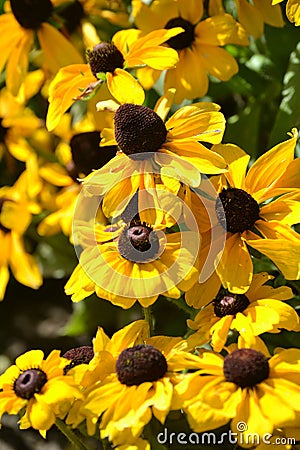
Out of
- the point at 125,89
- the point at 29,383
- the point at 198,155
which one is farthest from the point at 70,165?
the point at 29,383

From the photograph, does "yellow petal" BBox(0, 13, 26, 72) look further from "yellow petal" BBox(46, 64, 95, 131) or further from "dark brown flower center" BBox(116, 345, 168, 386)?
"dark brown flower center" BBox(116, 345, 168, 386)

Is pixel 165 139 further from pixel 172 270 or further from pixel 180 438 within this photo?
pixel 180 438

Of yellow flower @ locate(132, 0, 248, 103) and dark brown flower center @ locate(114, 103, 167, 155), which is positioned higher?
dark brown flower center @ locate(114, 103, 167, 155)

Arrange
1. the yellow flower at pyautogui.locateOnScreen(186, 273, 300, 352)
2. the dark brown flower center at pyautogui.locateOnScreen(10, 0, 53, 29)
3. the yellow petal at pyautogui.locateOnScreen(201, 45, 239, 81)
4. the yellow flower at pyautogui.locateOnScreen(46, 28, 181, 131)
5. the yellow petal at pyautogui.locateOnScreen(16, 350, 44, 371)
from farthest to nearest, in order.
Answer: the dark brown flower center at pyautogui.locateOnScreen(10, 0, 53, 29)
the yellow petal at pyautogui.locateOnScreen(201, 45, 239, 81)
the yellow flower at pyautogui.locateOnScreen(46, 28, 181, 131)
the yellow petal at pyautogui.locateOnScreen(16, 350, 44, 371)
the yellow flower at pyautogui.locateOnScreen(186, 273, 300, 352)

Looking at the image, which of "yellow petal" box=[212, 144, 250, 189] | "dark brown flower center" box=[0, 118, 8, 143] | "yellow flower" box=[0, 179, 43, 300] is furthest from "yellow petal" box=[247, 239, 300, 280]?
"dark brown flower center" box=[0, 118, 8, 143]

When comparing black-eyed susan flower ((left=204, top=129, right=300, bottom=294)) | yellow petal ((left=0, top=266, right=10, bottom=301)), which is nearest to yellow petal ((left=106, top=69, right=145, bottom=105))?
black-eyed susan flower ((left=204, top=129, right=300, bottom=294))

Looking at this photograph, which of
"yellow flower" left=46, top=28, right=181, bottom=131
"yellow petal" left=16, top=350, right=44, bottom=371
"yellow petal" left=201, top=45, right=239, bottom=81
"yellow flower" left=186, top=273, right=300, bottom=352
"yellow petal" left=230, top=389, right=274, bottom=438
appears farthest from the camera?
"yellow petal" left=201, top=45, right=239, bottom=81

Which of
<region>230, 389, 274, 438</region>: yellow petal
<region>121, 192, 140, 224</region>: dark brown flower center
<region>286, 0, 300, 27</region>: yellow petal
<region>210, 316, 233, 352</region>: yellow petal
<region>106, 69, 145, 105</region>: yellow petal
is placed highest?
<region>286, 0, 300, 27</region>: yellow petal

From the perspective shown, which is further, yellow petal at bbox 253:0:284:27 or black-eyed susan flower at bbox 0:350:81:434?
yellow petal at bbox 253:0:284:27
